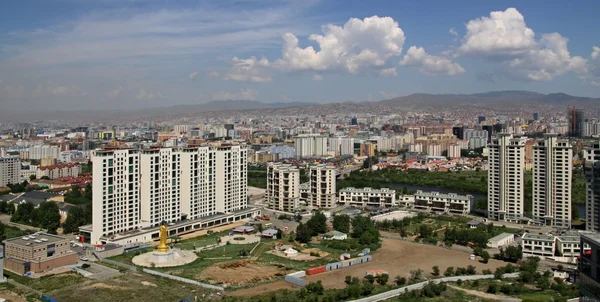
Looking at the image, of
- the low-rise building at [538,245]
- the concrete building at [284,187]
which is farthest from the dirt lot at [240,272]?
the concrete building at [284,187]

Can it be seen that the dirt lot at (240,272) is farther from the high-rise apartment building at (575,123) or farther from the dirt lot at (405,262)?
the high-rise apartment building at (575,123)

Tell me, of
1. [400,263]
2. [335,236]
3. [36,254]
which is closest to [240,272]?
[400,263]

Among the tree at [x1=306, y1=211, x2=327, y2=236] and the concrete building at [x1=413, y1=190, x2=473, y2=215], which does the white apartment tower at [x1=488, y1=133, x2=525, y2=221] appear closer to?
the concrete building at [x1=413, y1=190, x2=473, y2=215]

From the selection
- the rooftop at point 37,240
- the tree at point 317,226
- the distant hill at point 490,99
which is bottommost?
the tree at point 317,226

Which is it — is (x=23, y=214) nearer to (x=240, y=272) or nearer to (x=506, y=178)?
(x=240, y=272)

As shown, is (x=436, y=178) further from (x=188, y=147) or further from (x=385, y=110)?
(x=385, y=110)

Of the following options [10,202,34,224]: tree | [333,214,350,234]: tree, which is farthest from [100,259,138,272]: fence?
[10,202,34,224]: tree
